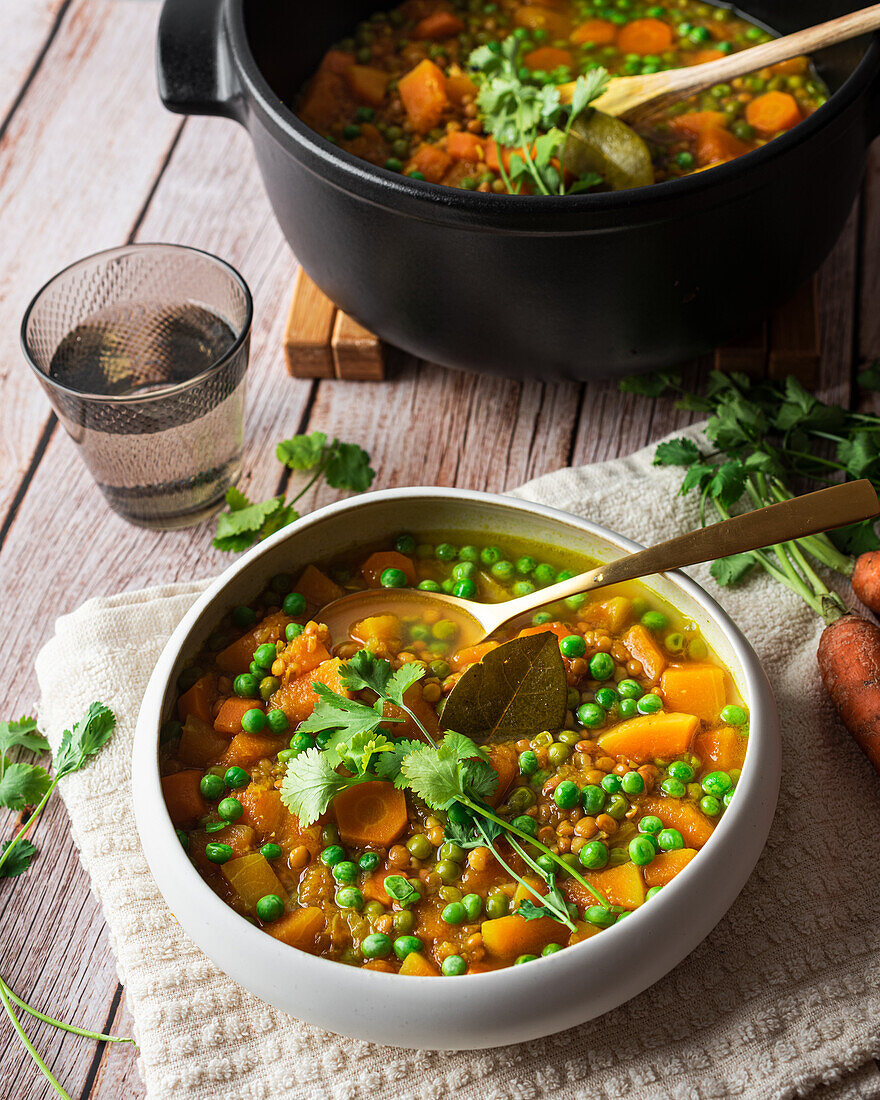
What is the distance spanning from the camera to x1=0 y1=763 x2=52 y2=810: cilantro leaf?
209 cm

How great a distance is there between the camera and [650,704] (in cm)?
190

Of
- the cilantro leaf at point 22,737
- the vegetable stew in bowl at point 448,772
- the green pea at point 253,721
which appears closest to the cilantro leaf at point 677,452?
the vegetable stew in bowl at point 448,772

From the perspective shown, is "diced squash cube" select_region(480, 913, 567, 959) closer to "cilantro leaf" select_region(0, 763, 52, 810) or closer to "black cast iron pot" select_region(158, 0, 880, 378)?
"cilantro leaf" select_region(0, 763, 52, 810)

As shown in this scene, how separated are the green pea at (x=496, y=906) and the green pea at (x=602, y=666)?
439 millimetres

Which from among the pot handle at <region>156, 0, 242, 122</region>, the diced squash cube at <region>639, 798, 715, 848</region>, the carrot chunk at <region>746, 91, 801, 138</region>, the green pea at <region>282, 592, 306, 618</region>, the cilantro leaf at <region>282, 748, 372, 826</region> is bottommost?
the diced squash cube at <region>639, 798, 715, 848</region>

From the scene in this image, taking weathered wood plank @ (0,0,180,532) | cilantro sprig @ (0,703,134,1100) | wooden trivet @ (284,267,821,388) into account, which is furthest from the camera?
weathered wood plank @ (0,0,180,532)

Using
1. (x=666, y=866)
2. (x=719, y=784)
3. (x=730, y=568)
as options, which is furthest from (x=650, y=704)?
(x=730, y=568)

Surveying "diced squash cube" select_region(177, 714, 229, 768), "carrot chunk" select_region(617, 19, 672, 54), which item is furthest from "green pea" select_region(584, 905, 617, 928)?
"carrot chunk" select_region(617, 19, 672, 54)

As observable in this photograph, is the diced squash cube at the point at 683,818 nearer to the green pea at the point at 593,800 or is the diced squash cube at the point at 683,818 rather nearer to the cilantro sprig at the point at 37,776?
the green pea at the point at 593,800

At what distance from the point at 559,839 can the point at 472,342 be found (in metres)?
1.14

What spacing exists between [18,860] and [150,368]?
4.04ft

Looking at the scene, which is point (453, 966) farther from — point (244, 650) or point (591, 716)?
point (244, 650)

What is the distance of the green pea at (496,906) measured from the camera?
1.67m

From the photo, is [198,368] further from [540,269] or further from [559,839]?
[559,839]
